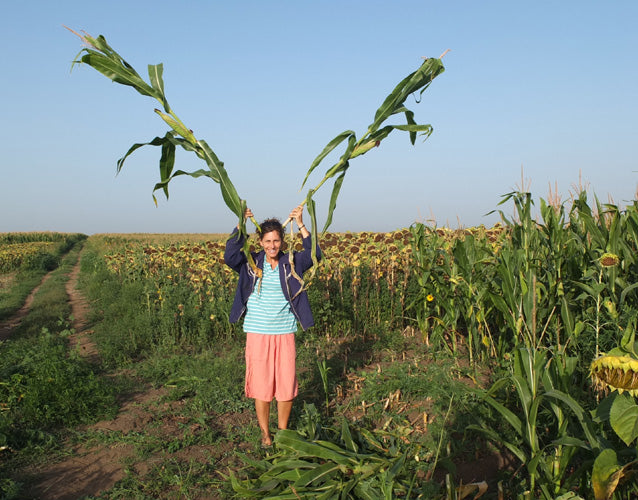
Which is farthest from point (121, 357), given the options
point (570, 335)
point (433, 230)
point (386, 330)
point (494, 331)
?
point (570, 335)

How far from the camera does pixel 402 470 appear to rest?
117 inches

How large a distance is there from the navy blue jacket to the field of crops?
0.62 feet

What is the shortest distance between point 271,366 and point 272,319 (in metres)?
0.36

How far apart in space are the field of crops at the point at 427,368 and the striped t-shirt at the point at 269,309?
377 mm

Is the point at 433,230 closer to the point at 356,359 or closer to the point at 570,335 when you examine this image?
the point at 356,359

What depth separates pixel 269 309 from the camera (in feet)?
12.2

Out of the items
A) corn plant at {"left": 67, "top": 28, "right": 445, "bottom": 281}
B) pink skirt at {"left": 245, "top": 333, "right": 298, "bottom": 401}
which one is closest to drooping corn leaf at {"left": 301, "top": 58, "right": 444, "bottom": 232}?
corn plant at {"left": 67, "top": 28, "right": 445, "bottom": 281}

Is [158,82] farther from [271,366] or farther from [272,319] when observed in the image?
[271,366]

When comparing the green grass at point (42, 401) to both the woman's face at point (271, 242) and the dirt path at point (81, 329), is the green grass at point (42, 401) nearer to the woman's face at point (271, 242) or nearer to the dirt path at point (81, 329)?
the dirt path at point (81, 329)

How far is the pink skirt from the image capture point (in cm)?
372

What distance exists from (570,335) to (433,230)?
2290mm

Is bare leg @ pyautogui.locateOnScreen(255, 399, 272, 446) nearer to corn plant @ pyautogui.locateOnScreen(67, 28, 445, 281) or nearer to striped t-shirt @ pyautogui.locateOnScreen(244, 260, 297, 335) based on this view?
striped t-shirt @ pyautogui.locateOnScreen(244, 260, 297, 335)

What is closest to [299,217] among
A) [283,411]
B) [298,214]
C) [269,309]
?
[298,214]

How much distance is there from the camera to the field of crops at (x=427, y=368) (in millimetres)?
2605
